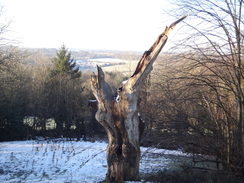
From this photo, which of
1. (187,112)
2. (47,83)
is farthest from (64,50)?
Result: (187,112)

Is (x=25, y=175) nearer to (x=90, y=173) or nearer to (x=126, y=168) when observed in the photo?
(x=90, y=173)

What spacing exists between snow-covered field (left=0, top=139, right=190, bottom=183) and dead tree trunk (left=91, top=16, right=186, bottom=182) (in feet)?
4.34

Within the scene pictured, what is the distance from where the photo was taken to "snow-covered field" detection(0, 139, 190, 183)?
1109 centimetres

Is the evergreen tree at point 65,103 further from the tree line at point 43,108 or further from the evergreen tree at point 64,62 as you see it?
the evergreen tree at point 64,62

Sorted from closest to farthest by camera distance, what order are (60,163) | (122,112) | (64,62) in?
(122,112)
(60,163)
(64,62)

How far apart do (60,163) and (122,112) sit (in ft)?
22.9

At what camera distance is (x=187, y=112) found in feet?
31.7

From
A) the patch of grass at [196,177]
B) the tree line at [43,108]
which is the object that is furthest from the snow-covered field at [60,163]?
the tree line at [43,108]

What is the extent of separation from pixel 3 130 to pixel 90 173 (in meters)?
13.6

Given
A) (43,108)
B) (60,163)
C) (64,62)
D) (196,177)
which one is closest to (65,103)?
(43,108)

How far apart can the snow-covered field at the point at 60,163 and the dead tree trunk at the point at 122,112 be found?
4.34ft

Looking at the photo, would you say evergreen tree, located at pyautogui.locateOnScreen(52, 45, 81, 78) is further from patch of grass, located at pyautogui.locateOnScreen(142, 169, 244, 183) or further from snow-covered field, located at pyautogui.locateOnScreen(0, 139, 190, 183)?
patch of grass, located at pyautogui.locateOnScreen(142, 169, 244, 183)

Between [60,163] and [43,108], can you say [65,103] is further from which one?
[60,163]

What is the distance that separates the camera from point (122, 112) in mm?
8617
